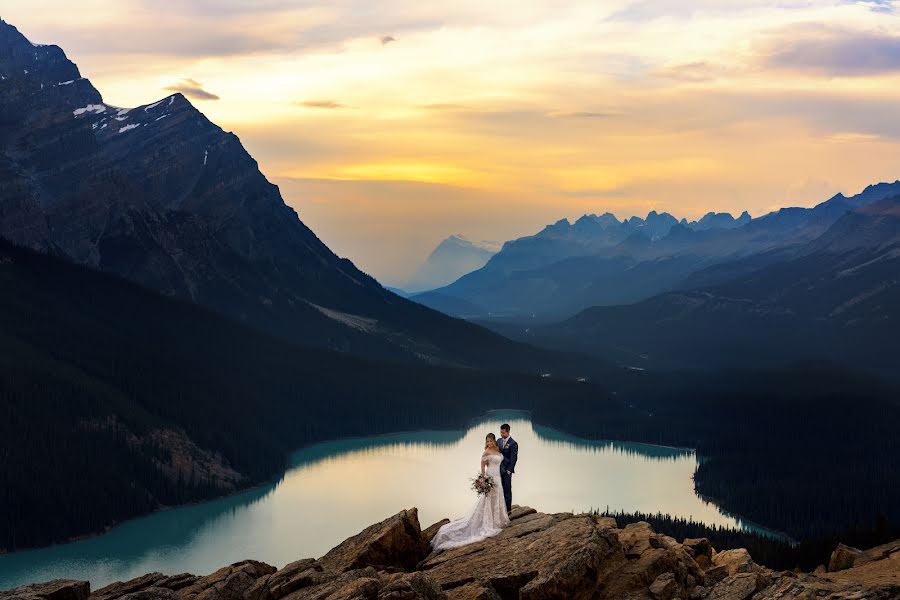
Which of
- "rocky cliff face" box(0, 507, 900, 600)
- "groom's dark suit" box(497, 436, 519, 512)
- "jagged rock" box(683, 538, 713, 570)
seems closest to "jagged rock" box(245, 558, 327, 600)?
"rocky cliff face" box(0, 507, 900, 600)

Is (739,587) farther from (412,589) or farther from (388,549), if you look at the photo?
(388,549)

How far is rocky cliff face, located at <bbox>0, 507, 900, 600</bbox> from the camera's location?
47.8 meters

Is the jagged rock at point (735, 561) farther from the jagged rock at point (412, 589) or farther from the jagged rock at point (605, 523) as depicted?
the jagged rock at point (412, 589)

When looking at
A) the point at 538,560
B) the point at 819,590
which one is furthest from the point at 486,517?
the point at 819,590

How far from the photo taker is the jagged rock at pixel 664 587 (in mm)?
48781

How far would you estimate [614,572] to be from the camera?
5081 cm

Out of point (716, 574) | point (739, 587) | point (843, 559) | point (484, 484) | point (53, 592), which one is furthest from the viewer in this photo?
point (843, 559)

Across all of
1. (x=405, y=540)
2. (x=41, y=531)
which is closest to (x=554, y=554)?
(x=405, y=540)

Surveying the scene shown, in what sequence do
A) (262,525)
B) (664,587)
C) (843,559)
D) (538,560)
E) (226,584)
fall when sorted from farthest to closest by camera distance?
(262,525)
(843,559)
(226,584)
(538,560)
(664,587)

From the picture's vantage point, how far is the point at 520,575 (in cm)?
4919

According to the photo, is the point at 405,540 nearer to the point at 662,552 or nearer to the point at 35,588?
the point at 662,552

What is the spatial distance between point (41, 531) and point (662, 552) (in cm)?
12775

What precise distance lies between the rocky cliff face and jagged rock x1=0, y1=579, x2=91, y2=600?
5 centimetres

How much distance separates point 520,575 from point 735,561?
14.6 meters
